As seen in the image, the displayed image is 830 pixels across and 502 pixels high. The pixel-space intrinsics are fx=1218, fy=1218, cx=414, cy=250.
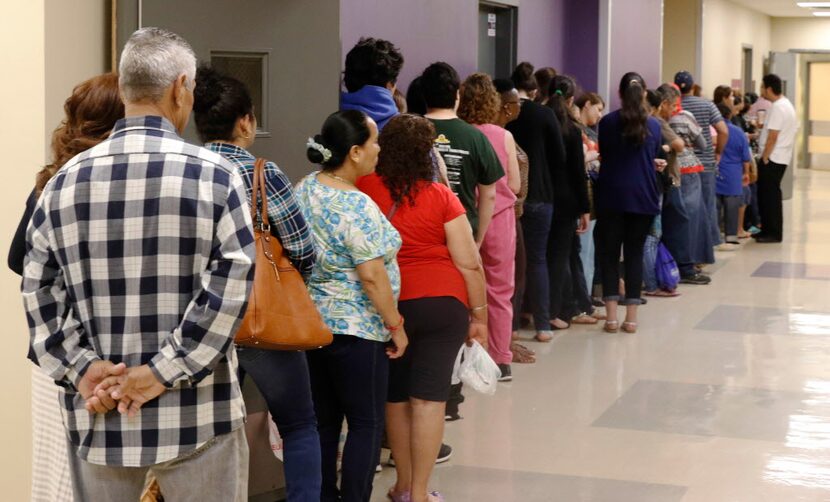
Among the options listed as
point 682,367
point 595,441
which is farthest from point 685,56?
point 595,441

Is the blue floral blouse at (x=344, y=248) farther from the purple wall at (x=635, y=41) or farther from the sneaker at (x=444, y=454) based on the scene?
the purple wall at (x=635, y=41)

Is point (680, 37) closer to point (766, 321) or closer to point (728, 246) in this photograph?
point (728, 246)

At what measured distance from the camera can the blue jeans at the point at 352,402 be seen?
3.86m

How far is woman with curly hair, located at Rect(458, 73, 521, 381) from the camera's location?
6.26 m

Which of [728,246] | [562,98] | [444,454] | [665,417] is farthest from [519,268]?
[728,246]

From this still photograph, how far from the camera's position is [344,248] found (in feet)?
12.5

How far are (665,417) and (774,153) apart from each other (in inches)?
319

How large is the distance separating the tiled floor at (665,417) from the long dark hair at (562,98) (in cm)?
141

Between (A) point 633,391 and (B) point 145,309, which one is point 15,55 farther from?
(A) point 633,391

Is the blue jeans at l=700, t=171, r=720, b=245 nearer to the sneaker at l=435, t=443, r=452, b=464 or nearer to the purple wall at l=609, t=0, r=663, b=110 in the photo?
the purple wall at l=609, t=0, r=663, b=110

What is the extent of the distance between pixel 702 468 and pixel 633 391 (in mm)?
1424

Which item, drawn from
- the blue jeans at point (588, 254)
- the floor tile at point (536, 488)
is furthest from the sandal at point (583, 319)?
the floor tile at point (536, 488)

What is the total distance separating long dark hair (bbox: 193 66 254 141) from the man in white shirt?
1066cm

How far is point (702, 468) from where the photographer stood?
5109 millimetres
